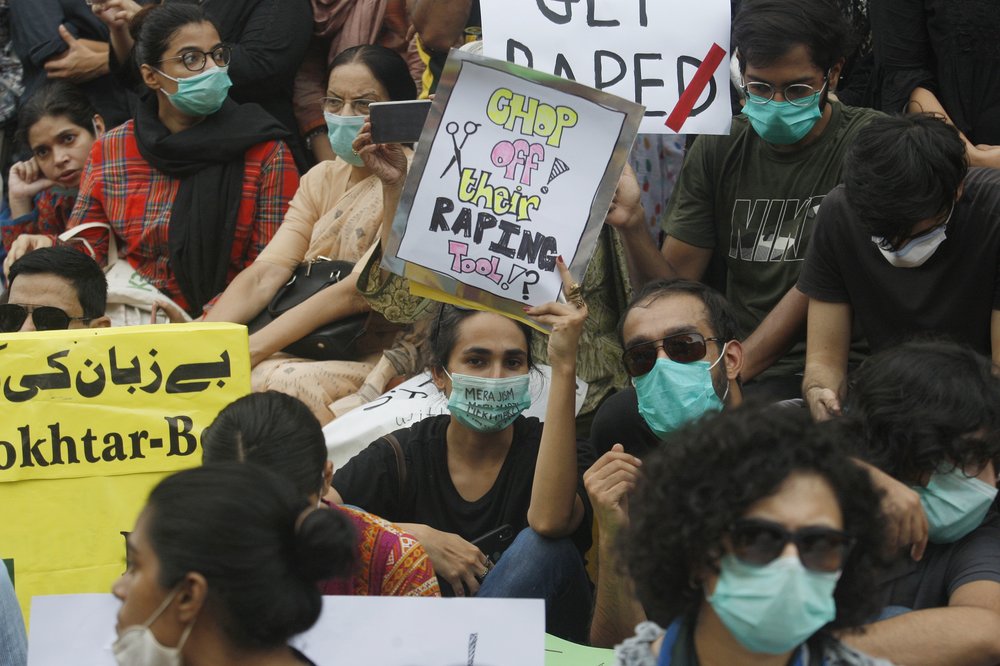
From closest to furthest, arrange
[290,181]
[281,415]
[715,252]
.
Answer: [281,415] → [715,252] → [290,181]

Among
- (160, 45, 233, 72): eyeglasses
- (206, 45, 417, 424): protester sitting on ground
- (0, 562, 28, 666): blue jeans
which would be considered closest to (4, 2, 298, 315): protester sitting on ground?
(160, 45, 233, 72): eyeglasses

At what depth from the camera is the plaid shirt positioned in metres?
6.17

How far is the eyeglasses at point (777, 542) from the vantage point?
2.48 metres

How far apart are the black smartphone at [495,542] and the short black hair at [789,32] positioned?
1737mm

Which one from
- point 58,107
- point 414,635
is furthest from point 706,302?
point 58,107

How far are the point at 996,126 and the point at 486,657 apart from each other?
9.78 feet

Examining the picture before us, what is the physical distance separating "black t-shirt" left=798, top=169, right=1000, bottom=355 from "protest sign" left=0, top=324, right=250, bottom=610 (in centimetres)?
181

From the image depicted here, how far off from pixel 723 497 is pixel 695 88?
8.09 ft

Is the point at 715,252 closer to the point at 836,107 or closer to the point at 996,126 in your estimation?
the point at 836,107

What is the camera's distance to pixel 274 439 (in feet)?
11.5

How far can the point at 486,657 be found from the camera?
313cm

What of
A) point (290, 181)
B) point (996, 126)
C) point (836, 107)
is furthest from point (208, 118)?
point (996, 126)

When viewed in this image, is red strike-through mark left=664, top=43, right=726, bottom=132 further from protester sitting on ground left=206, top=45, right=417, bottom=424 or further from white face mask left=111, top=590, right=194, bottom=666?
white face mask left=111, top=590, right=194, bottom=666

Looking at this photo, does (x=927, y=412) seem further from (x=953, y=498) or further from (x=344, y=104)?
(x=344, y=104)
